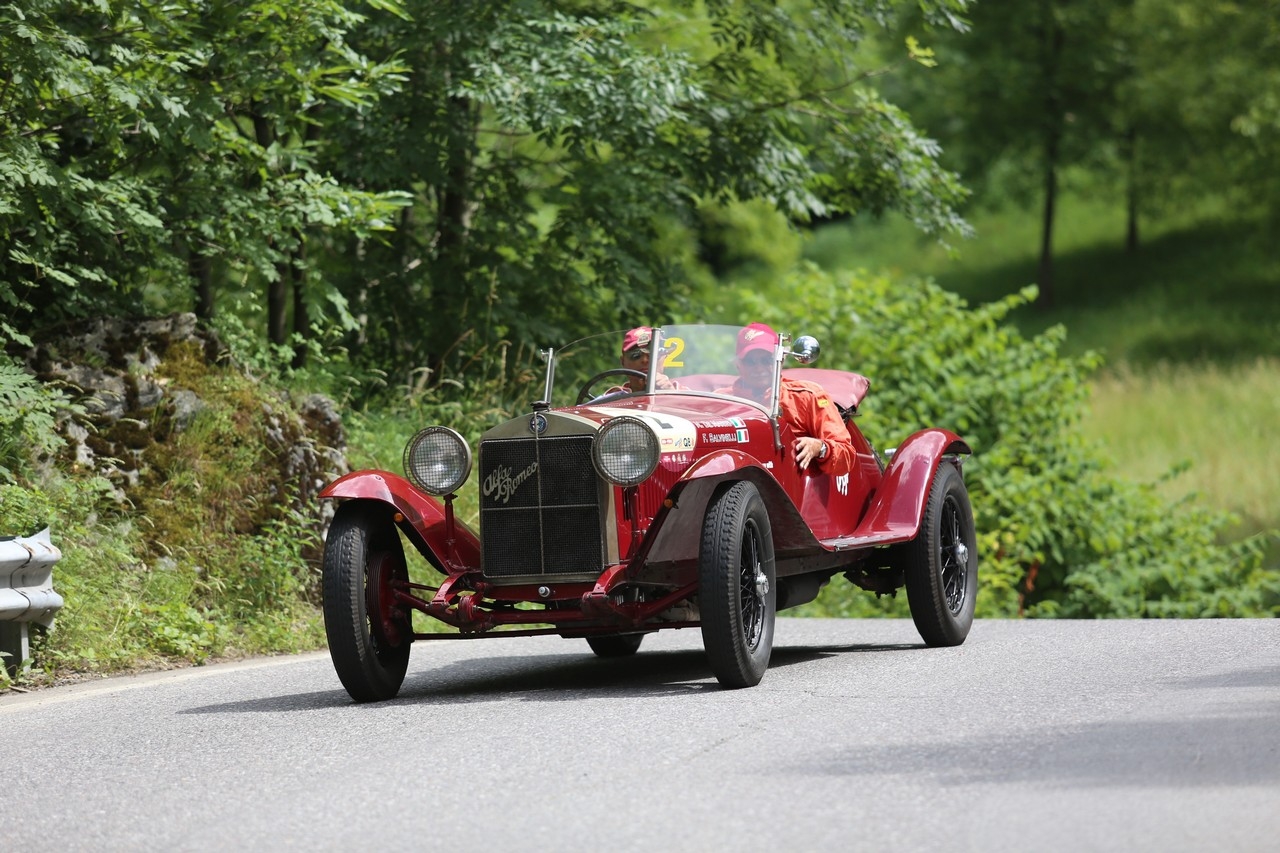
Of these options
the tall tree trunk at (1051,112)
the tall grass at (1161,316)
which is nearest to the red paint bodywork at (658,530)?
the tall grass at (1161,316)

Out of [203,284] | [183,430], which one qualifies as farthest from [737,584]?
[203,284]

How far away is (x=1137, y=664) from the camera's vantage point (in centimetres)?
839

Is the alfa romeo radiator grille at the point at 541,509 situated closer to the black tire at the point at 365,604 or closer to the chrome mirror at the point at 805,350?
the black tire at the point at 365,604

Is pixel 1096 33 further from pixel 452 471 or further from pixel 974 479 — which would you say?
pixel 452 471

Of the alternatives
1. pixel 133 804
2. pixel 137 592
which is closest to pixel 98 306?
pixel 137 592

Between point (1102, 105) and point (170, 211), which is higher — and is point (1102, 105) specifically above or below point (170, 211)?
above

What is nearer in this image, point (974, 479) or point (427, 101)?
point (427, 101)

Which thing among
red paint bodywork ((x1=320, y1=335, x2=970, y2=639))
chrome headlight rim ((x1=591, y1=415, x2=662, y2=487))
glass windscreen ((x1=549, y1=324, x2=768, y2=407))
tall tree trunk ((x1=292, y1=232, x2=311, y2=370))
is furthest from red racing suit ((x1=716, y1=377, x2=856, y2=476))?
tall tree trunk ((x1=292, y1=232, x2=311, y2=370))

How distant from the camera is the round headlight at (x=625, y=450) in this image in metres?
7.65

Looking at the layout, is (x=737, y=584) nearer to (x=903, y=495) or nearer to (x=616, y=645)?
(x=903, y=495)

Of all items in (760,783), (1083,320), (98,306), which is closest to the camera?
(760,783)

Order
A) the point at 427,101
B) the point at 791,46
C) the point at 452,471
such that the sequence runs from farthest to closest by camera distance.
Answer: the point at 791,46
the point at 427,101
the point at 452,471

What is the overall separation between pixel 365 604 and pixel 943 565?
12.7 ft

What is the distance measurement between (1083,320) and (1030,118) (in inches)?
202
